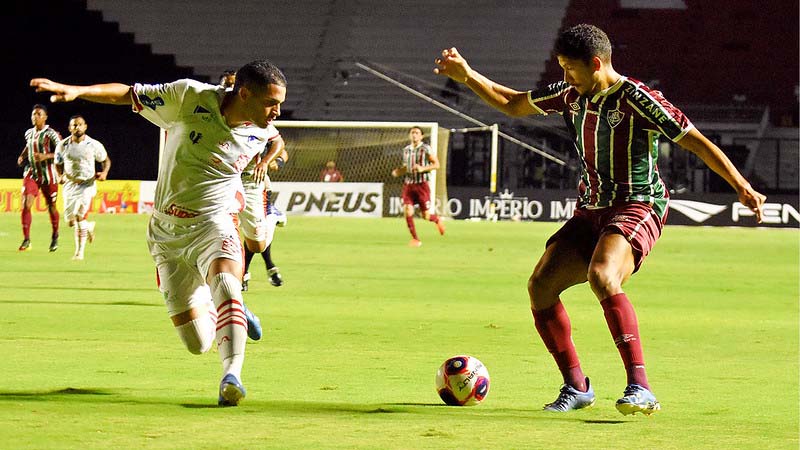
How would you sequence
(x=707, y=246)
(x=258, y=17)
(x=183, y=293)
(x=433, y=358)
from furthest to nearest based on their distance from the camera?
(x=258, y=17)
(x=707, y=246)
(x=433, y=358)
(x=183, y=293)

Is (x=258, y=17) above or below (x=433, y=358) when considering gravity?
above

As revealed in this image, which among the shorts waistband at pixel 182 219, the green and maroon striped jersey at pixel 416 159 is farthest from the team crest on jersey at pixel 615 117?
the green and maroon striped jersey at pixel 416 159

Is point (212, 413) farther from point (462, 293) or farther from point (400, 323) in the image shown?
point (462, 293)

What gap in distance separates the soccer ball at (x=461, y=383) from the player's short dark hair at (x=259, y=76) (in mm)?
1887

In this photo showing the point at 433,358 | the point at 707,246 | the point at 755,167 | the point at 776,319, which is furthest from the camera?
the point at 755,167

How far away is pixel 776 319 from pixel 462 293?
12.4 ft

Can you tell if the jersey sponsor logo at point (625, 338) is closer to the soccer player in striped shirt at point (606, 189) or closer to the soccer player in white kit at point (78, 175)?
the soccer player in striped shirt at point (606, 189)

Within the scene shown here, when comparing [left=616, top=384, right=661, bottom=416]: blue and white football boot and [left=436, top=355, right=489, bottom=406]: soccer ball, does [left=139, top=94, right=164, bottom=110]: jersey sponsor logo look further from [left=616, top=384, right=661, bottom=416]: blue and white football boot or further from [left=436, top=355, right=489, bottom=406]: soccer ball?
[left=616, top=384, right=661, bottom=416]: blue and white football boot

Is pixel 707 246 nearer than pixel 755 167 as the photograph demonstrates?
Yes

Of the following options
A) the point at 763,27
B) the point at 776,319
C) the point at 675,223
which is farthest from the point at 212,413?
the point at 763,27

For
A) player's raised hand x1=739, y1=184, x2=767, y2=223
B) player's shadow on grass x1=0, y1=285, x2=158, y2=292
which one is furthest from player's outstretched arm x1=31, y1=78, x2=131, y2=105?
player's shadow on grass x1=0, y1=285, x2=158, y2=292

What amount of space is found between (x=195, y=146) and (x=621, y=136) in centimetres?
240

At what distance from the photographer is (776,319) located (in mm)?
12922

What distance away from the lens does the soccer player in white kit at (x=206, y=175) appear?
667 cm
